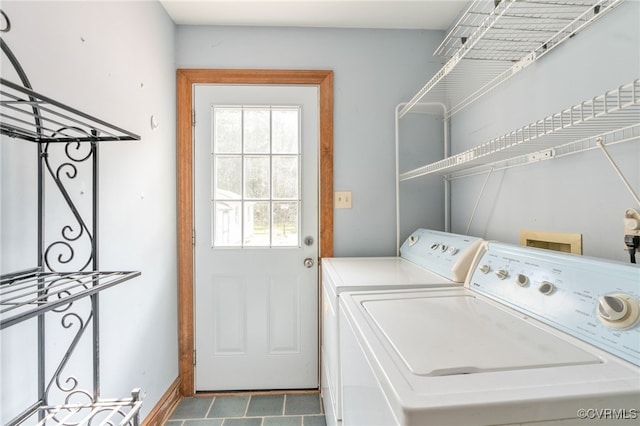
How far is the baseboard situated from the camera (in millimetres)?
1597

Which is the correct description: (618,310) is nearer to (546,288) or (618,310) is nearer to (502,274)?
(546,288)

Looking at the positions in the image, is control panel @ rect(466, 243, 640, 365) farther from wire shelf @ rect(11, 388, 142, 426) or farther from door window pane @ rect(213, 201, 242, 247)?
door window pane @ rect(213, 201, 242, 247)

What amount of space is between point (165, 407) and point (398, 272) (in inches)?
60.1

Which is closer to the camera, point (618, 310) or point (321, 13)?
point (618, 310)

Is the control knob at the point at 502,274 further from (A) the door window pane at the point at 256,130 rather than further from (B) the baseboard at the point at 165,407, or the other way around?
(B) the baseboard at the point at 165,407

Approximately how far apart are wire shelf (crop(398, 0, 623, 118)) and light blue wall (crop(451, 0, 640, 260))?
0.06 meters

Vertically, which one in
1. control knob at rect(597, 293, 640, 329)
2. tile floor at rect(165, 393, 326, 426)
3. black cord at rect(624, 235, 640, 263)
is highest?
black cord at rect(624, 235, 640, 263)

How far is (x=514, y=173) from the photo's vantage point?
1.39 metres

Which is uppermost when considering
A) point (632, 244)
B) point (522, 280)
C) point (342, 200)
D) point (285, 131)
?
point (285, 131)

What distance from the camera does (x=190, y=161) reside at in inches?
76.2

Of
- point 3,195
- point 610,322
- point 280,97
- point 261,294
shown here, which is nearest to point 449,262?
point 610,322

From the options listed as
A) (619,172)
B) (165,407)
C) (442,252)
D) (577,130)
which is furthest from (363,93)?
(165,407)

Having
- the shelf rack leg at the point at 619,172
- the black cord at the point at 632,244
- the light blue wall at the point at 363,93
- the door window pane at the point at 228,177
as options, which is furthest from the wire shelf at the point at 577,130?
the door window pane at the point at 228,177

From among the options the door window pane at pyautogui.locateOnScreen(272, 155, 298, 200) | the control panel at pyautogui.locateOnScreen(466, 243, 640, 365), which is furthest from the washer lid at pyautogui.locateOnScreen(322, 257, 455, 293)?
the door window pane at pyautogui.locateOnScreen(272, 155, 298, 200)
